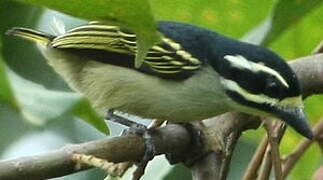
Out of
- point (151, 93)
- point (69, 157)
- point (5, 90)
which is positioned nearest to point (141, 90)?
point (151, 93)

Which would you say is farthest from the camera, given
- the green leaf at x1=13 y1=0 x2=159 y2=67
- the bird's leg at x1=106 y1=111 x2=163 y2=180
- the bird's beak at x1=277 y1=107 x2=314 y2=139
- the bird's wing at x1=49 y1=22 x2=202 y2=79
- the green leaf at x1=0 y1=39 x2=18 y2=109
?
the bird's wing at x1=49 y1=22 x2=202 y2=79

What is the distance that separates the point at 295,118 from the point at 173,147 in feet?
0.89

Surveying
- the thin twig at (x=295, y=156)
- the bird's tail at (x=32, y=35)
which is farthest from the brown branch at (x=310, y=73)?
the bird's tail at (x=32, y=35)

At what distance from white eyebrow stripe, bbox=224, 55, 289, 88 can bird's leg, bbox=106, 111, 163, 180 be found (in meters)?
0.20

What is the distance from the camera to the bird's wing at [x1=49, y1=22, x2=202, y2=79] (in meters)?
1.91

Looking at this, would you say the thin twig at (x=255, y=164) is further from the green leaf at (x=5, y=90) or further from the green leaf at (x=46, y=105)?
the green leaf at (x=5, y=90)

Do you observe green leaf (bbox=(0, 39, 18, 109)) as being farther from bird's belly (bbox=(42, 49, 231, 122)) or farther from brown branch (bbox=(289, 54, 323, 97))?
brown branch (bbox=(289, 54, 323, 97))

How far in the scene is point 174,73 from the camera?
6.23 feet

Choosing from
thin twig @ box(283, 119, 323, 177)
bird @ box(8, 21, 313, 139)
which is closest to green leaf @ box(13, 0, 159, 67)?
thin twig @ box(283, 119, 323, 177)

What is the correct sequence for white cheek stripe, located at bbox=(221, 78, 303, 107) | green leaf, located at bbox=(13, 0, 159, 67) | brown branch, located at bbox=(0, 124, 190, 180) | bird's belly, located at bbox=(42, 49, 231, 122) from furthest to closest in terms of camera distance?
bird's belly, located at bbox=(42, 49, 231, 122) < white cheek stripe, located at bbox=(221, 78, 303, 107) < brown branch, located at bbox=(0, 124, 190, 180) < green leaf, located at bbox=(13, 0, 159, 67)

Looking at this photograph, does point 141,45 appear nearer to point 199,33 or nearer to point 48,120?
point 48,120

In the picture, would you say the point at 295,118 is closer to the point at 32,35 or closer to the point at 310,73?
the point at 310,73

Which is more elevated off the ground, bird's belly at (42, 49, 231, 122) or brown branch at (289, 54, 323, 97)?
brown branch at (289, 54, 323, 97)

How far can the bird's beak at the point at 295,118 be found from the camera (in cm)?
157
